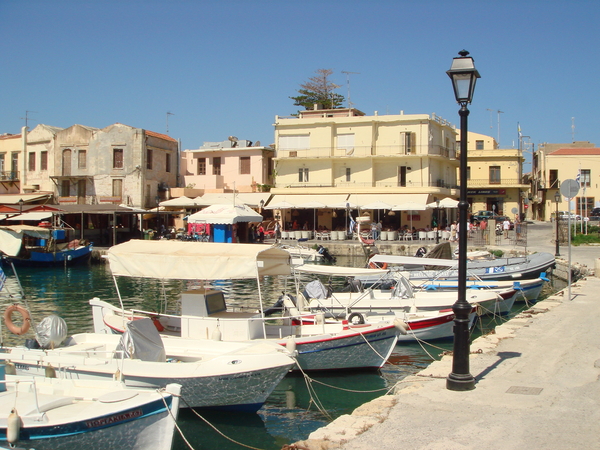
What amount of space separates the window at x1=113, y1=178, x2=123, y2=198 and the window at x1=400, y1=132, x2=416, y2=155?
79.3 feet

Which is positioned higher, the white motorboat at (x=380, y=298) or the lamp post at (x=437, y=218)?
the lamp post at (x=437, y=218)

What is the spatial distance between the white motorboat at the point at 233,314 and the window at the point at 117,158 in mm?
39843

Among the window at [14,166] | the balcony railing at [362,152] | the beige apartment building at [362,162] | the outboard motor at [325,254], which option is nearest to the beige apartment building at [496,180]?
the beige apartment building at [362,162]

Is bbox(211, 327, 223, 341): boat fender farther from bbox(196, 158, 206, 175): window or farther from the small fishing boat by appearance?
bbox(196, 158, 206, 175): window

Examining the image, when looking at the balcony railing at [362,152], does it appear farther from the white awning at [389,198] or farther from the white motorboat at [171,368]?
the white motorboat at [171,368]

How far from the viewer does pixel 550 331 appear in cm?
1252

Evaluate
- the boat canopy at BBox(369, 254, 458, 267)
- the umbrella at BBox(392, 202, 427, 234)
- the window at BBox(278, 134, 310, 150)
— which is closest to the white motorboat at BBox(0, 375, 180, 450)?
the boat canopy at BBox(369, 254, 458, 267)

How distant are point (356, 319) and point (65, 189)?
43.6 m

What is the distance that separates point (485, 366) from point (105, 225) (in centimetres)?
4408

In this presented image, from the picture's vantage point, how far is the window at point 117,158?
50.5m

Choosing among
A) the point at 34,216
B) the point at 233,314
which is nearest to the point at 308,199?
the point at 34,216

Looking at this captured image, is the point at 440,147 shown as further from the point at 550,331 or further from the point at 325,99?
the point at 550,331

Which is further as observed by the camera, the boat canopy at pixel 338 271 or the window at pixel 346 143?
the window at pixel 346 143

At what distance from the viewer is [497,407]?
7.55 m
